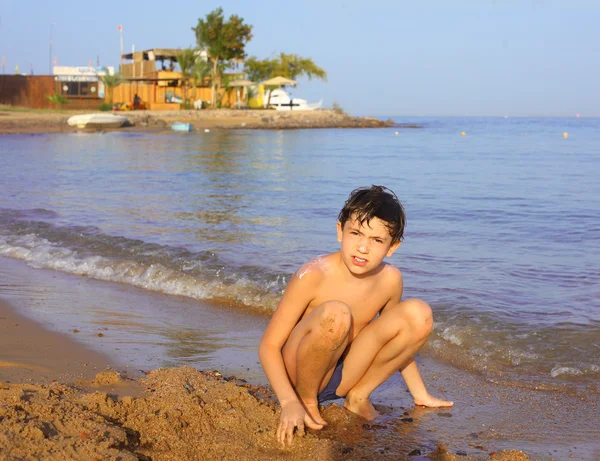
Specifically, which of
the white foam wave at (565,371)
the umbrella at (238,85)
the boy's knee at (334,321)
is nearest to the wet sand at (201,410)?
the white foam wave at (565,371)

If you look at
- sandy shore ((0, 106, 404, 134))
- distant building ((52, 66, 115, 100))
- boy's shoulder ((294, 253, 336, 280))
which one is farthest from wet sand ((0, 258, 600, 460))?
distant building ((52, 66, 115, 100))

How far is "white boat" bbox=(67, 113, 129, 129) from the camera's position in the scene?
36062 millimetres

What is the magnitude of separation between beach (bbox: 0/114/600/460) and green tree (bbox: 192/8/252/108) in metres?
36.9

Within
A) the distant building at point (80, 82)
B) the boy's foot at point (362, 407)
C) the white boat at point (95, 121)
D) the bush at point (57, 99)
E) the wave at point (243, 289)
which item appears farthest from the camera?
the distant building at point (80, 82)

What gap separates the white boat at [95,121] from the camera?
36.1 m

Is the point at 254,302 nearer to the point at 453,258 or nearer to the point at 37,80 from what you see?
the point at 453,258

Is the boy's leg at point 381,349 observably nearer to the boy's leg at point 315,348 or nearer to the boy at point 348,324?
the boy at point 348,324

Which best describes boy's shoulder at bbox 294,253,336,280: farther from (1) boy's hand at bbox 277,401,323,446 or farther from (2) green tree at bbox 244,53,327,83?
(2) green tree at bbox 244,53,327,83

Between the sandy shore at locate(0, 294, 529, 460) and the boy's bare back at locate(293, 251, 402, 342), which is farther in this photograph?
the boy's bare back at locate(293, 251, 402, 342)

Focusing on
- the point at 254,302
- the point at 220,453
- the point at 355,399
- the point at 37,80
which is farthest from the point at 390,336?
the point at 37,80

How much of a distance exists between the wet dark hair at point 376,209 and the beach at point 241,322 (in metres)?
0.90

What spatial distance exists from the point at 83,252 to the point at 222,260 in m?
1.53

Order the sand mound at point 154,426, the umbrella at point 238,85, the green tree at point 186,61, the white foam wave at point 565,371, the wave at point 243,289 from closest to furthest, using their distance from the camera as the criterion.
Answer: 1. the sand mound at point 154,426
2. the white foam wave at point 565,371
3. the wave at point 243,289
4. the green tree at point 186,61
5. the umbrella at point 238,85

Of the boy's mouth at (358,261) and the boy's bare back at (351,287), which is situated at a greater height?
the boy's mouth at (358,261)
